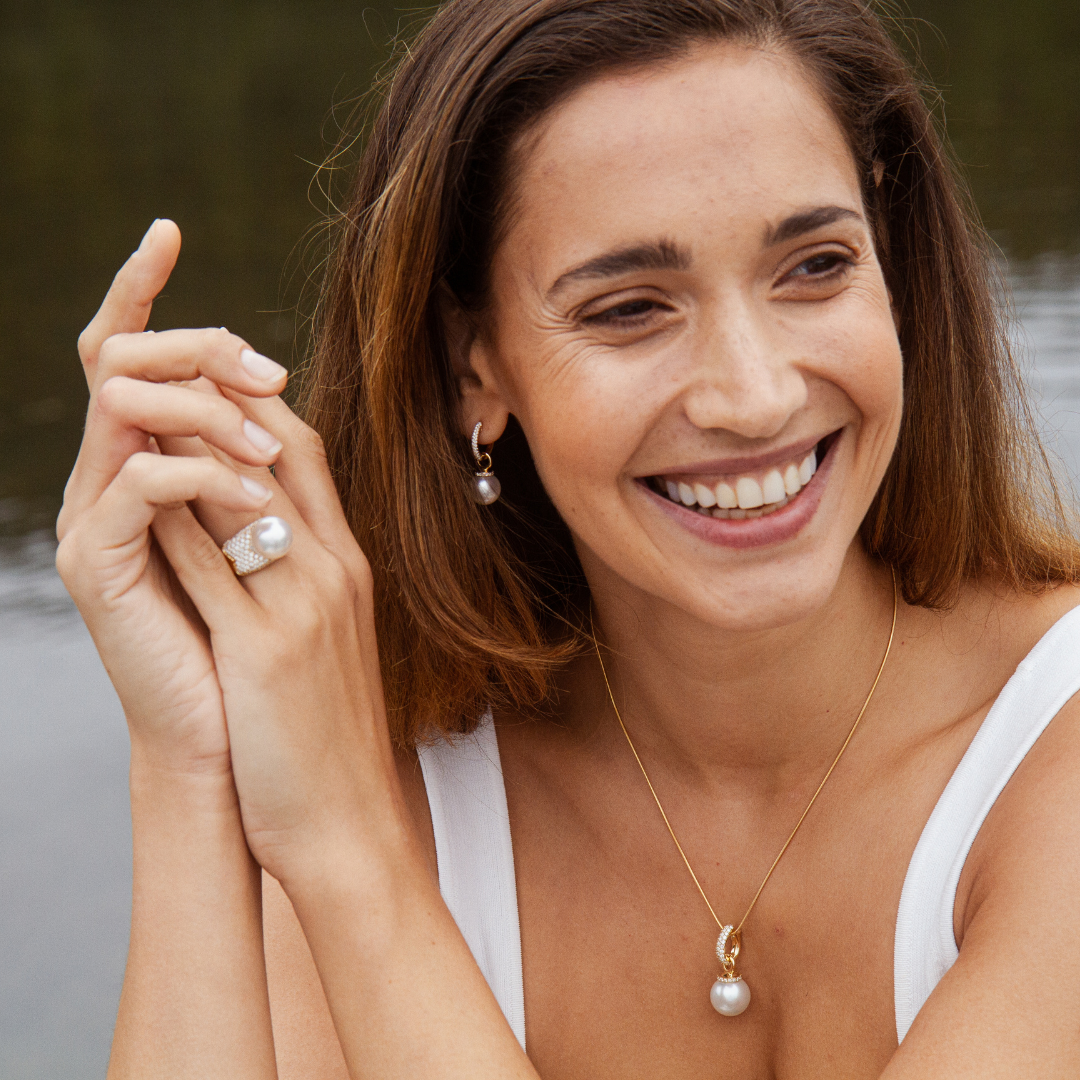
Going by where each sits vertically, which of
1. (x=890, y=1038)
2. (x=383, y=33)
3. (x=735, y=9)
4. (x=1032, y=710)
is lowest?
(x=890, y=1038)

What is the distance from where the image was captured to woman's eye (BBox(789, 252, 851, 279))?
192 centimetres

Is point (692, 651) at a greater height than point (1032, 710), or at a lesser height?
greater

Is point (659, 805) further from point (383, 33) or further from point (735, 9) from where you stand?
point (383, 33)

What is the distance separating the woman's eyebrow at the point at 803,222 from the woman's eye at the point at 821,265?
1.8 inches

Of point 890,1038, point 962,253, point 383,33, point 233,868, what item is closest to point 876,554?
point 962,253

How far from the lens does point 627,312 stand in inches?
76.4

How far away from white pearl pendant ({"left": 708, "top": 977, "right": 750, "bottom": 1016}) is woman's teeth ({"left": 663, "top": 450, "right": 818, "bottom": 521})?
2.42 feet

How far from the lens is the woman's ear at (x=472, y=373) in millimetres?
2188

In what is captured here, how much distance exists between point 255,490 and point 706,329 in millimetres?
631

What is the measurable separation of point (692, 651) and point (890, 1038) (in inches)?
24.8

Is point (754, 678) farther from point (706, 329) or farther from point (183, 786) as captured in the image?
point (183, 786)

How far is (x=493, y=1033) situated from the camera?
1936mm

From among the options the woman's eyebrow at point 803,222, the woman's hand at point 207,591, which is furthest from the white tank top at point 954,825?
the woman's eyebrow at point 803,222

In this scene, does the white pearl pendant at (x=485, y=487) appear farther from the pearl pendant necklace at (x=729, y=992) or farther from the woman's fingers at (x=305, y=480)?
the pearl pendant necklace at (x=729, y=992)
